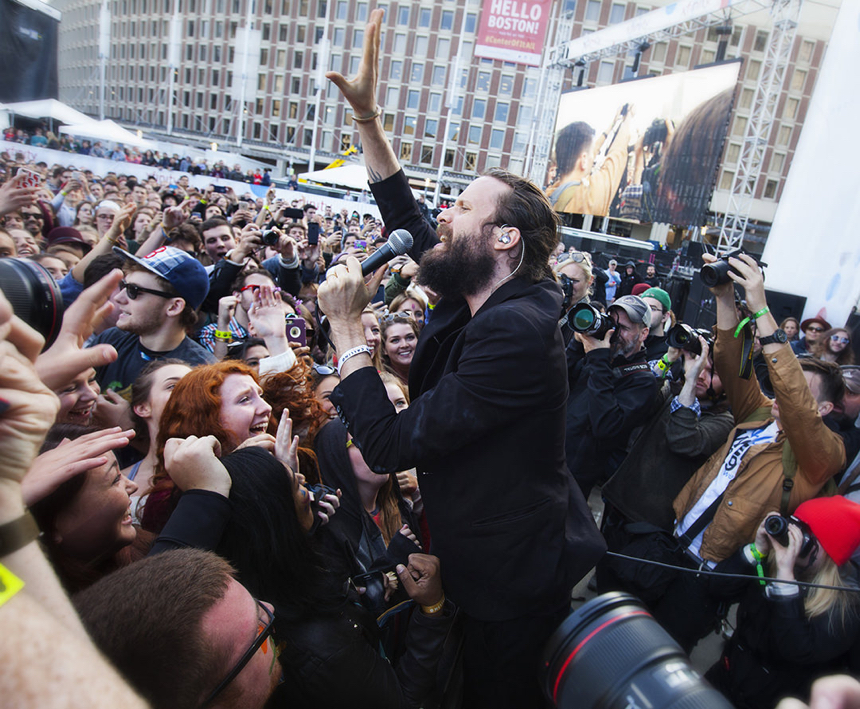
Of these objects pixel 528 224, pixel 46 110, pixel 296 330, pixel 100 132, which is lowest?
pixel 296 330

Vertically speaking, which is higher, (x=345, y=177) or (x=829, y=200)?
(x=829, y=200)

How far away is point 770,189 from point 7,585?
5231 centimetres

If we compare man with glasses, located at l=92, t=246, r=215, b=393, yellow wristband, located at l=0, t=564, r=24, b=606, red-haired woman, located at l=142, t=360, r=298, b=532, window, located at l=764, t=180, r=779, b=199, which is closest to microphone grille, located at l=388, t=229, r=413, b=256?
red-haired woman, located at l=142, t=360, r=298, b=532

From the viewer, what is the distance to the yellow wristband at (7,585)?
466 mm

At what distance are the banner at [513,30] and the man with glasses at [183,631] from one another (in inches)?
931

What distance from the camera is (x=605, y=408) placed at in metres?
2.88

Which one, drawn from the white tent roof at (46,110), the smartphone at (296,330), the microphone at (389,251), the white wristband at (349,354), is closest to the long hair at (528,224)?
the microphone at (389,251)

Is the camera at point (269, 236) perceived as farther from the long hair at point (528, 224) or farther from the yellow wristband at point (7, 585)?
the yellow wristband at point (7, 585)

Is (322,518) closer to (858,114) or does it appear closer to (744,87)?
(858,114)

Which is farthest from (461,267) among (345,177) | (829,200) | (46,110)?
(46,110)

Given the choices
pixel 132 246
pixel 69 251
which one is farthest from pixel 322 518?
pixel 132 246

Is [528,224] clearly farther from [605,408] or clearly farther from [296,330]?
[296,330]

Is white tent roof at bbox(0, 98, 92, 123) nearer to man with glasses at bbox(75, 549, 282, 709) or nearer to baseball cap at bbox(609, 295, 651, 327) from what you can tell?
baseball cap at bbox(609, 295, 651, 327)

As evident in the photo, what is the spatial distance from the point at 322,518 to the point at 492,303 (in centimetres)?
88
